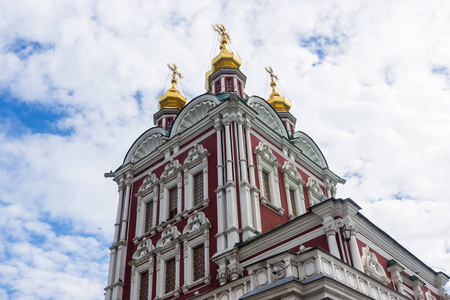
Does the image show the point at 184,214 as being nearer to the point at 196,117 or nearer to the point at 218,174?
the point at 218,174

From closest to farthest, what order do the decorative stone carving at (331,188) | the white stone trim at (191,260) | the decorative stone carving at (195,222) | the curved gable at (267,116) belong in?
the white stone trim at (191,260) < the decorative stone carving at (195,222) < the curved gable at (267,116) < the decorative stone carving at (331,188)

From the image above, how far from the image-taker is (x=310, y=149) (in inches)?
970

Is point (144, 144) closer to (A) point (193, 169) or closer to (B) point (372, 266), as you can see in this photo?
(A) point (193, 169)

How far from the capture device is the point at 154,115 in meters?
27.8

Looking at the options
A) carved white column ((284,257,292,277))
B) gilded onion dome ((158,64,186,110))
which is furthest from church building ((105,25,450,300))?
gilded onion dome ((158,64,186,110))

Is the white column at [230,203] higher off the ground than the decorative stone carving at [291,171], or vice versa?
the decorative stone carving at [291,171]

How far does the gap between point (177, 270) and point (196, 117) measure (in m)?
7.54

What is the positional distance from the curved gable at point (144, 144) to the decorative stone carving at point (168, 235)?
5.75 metres

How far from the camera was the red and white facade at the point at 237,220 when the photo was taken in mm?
12734

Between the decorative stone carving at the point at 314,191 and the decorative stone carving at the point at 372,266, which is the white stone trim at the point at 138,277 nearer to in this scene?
the decorative stone carving at the point at 314,191

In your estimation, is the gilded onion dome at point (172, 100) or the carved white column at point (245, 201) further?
the gilded onion dome at point (172, 100)

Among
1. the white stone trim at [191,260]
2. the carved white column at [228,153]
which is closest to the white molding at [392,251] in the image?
the carved white column at [228,153]

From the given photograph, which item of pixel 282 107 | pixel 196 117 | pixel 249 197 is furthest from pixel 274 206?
pixel 282 107

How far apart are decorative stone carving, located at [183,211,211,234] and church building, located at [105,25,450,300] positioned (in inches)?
2.0
